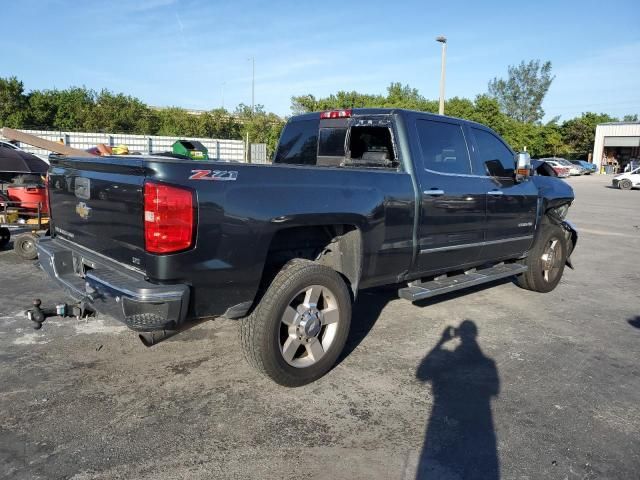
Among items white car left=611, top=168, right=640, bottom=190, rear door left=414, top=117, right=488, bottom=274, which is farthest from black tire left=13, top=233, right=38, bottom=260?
white car left=611, top=168, right=640, bottom=190

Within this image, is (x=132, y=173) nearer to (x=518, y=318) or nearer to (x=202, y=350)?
(x=202, y=350)

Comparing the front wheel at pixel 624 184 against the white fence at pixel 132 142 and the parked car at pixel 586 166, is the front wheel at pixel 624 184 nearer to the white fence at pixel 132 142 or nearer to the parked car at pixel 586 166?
the parked car at pixel 586 166

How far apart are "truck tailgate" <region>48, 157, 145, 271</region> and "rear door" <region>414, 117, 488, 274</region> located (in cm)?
232

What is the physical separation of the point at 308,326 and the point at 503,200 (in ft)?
9.43

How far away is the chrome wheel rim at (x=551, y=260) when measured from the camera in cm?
638

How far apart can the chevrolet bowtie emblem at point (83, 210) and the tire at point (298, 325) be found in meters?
1.32

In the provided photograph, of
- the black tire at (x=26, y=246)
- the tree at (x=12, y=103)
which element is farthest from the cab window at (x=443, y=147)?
the tree at (x=12, y=103)

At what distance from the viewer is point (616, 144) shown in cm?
5203

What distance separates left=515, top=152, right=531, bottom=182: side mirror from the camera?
5387 millimetres

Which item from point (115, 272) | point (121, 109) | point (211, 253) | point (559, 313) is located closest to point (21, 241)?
point (115, 272)

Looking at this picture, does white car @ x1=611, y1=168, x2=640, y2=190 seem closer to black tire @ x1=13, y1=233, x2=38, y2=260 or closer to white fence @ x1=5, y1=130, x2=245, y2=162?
white fence @ x1=5, y1=130, x2=245, y2=162

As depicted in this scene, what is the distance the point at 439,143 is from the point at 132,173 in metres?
2.85

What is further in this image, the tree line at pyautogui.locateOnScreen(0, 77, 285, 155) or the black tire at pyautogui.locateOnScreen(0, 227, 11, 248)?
the tree line at pyautogui.locateOnScreen(0, 77, 285, 155)

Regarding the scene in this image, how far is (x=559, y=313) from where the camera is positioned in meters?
5.63
